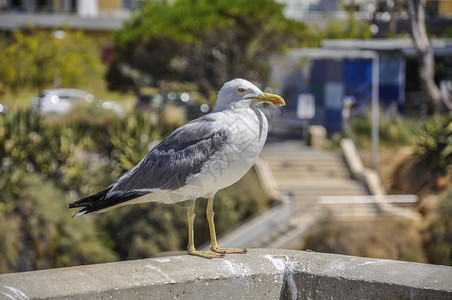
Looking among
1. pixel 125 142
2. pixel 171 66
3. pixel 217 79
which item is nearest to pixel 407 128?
pixel 217 79

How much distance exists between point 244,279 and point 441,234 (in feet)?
57.7

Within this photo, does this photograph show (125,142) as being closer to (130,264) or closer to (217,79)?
(217,79)

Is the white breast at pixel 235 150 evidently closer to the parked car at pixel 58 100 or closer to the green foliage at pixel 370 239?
the green foliage at pixel 370 239

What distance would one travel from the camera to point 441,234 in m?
21.7

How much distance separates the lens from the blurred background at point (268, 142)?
22.0 m

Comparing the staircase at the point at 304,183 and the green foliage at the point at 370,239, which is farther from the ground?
the staircase at the point at 304,183

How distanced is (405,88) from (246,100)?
3134 centimetres

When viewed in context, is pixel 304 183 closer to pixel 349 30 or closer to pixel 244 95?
pixel 349 30

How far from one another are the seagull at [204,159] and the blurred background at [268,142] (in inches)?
605

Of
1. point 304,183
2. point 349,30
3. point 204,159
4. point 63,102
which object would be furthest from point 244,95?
point 349,30

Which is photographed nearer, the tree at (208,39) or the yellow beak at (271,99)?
the yellow beak at (271,99)

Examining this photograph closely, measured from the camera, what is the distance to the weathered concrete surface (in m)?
4.54

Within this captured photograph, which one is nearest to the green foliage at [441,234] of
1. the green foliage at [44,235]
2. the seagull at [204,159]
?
the green foliage at [44,235]

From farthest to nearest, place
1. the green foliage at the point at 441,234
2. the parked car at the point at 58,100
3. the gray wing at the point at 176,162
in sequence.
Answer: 1. the parked car at the point at 58,100
2. the green foliage at the point at 441,234
3. the gray wing at the point at 176,162
